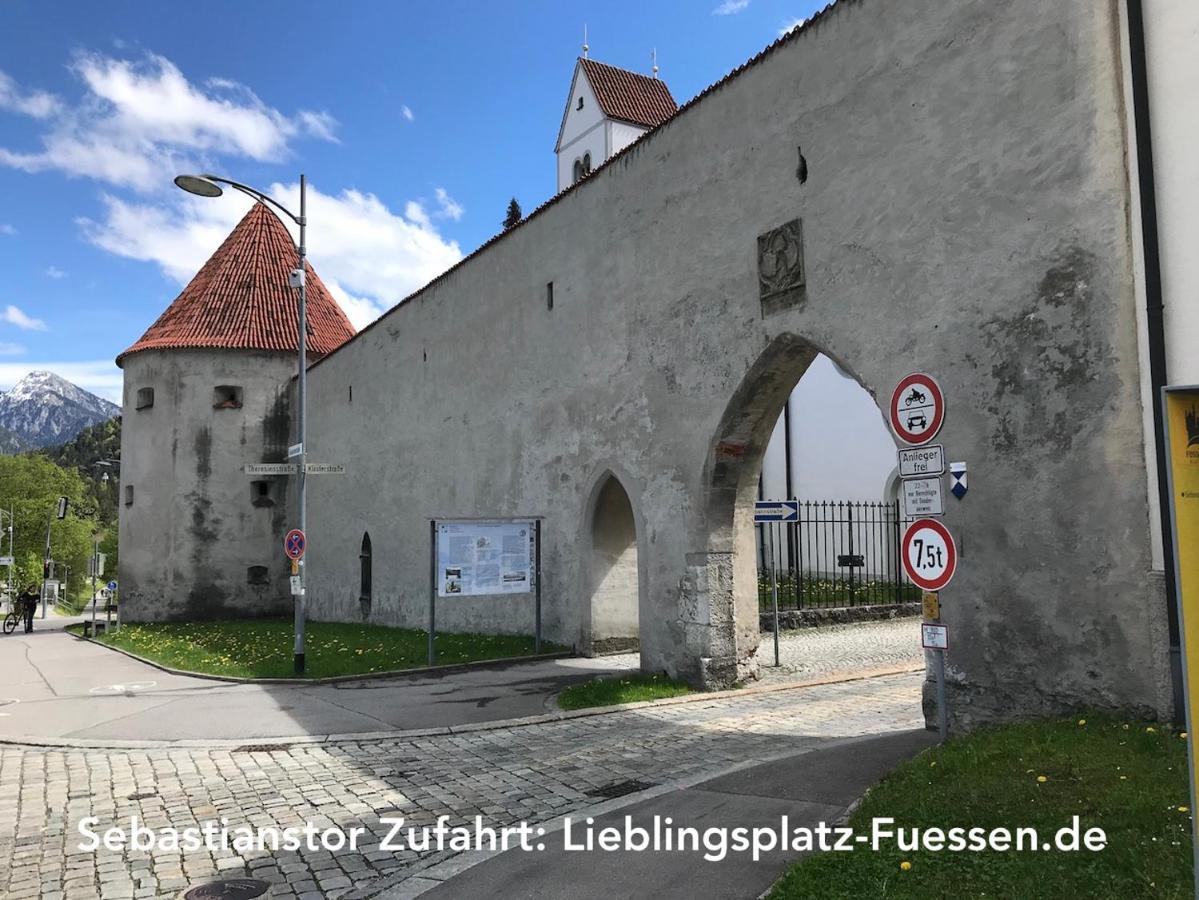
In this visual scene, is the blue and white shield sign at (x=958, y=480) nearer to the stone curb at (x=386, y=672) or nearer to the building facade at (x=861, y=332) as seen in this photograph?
the building facade at (x=861, y=332)

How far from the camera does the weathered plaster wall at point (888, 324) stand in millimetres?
7527

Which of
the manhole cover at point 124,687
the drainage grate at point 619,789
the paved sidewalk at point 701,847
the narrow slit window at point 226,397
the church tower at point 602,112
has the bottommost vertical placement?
the manhole cover at point 124,687

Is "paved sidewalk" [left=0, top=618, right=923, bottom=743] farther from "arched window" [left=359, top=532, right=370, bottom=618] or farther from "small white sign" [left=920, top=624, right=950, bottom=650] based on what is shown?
"arched window" [left=359, top=532, right=370, bottom=618]

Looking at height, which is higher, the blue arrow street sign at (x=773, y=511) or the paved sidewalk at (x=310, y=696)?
the blue arrow street sign at (x=773, y=511)

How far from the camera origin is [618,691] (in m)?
11.6

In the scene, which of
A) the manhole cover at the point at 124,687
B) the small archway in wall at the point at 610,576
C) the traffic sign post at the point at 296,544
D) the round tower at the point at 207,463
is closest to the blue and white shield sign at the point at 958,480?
the small archway in wall at the point at 610,576

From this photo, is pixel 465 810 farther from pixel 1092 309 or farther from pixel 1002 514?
pixel 1092 309

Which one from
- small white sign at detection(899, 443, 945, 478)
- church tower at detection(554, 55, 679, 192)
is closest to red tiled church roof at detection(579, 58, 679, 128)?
church tower at detection(554, 55, 679, 192)

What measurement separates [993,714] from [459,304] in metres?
15.3

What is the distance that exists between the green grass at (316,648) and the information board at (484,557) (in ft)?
4.34

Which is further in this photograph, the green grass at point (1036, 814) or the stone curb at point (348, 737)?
the stone curb at point (348, 737)

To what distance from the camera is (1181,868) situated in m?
4.08

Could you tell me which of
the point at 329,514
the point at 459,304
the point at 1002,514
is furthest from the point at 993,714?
the point at 329,514

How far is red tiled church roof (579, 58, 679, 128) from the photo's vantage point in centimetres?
4216
